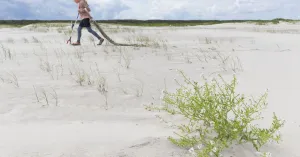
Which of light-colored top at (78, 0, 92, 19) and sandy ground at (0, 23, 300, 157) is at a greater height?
light-colored top at (78, 0, 92, 19)

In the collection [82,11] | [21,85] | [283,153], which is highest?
[82,11]

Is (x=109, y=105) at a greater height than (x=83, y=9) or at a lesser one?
lesser

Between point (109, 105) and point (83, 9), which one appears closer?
point (109, 105)

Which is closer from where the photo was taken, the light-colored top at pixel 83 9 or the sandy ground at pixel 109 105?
the sandy ground at pixel 109 105

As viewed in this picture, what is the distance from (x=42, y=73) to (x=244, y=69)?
3399mm

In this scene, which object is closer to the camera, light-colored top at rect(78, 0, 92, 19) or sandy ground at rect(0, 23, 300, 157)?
sandy ground at rect(0, 23, 300, 157)

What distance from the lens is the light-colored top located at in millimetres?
8671

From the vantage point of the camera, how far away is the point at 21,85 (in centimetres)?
402

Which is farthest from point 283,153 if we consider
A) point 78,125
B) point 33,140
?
point 33,140

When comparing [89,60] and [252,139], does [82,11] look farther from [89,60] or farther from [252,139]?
[252,139]

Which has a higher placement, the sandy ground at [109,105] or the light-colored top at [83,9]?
the light-colored top at [83,9]

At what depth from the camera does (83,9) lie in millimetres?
8781

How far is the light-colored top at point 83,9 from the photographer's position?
8.67m

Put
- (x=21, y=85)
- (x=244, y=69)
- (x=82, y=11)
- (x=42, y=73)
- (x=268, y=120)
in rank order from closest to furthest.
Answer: (x=268, y=120)
(x=21, y=85)
(x=42, y=73)
(x=244, y=69)
(x=82, y=11)
